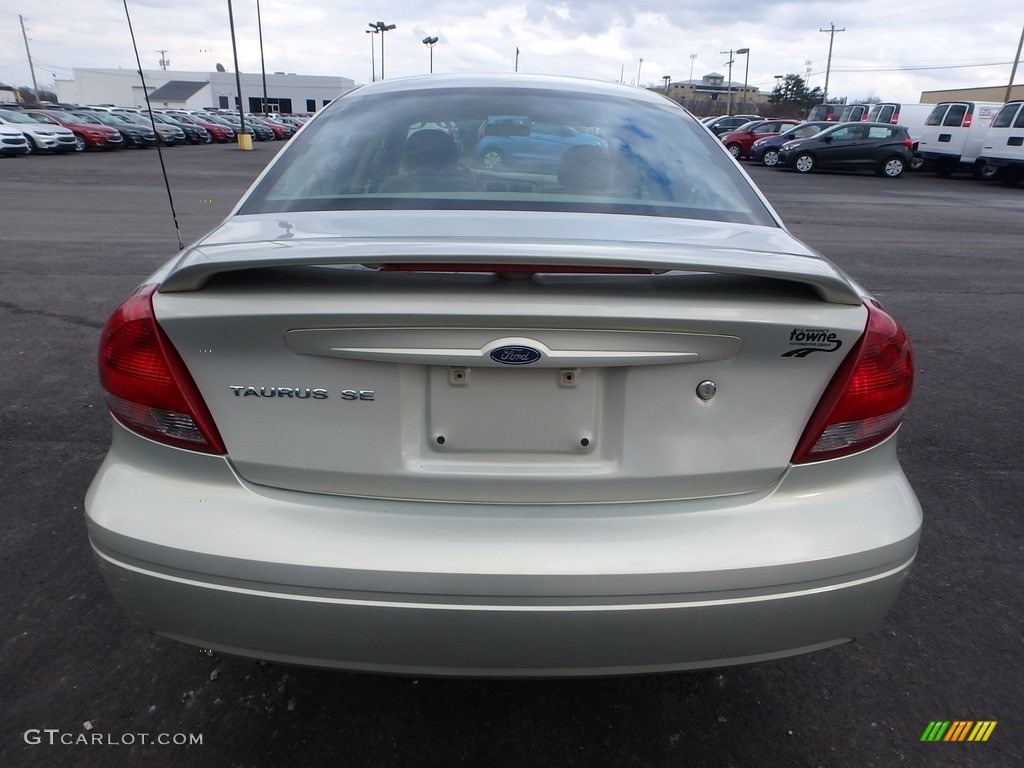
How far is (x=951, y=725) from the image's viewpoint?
2207mm

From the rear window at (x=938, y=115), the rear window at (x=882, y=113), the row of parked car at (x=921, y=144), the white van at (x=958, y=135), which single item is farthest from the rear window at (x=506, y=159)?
the rear window at (x=882, y=113)

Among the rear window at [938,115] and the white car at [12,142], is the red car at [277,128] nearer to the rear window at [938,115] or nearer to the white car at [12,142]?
the white car at [12,142]

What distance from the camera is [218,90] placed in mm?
95312

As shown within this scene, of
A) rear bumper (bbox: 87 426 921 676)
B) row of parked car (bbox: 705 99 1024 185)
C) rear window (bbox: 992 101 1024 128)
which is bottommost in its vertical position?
row of parked car (bbox: 705 99 1024 185)

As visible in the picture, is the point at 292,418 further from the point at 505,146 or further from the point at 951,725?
the point at 951,725

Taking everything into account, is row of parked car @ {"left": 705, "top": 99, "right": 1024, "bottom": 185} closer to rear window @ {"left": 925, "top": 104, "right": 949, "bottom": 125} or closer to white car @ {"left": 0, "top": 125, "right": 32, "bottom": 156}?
rear window @ {"left": 925, "top": 104, "right": 949, "bottom": 125}

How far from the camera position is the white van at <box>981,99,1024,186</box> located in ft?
67.4

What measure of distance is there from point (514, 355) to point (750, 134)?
32575mm

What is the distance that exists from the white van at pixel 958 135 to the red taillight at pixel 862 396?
83.1ft

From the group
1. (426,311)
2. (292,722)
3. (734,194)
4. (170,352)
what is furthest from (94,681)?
(734,194)

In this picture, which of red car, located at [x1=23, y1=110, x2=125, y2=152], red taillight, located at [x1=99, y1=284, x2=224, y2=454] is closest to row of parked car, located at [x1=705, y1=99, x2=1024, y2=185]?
red taillight, located at [x1=99, y1=284, x2=224, y2=454]

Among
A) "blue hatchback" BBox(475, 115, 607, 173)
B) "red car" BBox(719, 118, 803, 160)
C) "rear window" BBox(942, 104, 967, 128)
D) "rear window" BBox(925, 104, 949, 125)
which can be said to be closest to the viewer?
"blue hatchback" BBox(475, 115, 607, 173)

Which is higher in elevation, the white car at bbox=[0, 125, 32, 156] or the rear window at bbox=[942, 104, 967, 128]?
the rear window at bbox=[942, 104, 967, 128]

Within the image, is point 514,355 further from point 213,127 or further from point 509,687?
point 213,127
